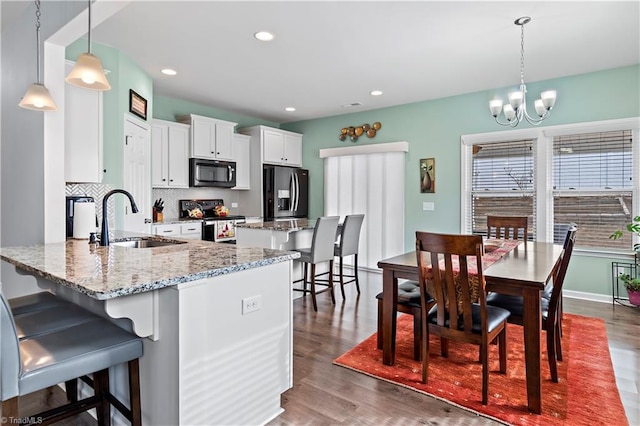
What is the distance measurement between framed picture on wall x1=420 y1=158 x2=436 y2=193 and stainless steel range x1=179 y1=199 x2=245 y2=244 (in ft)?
8.98

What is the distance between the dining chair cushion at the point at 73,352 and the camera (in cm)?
127

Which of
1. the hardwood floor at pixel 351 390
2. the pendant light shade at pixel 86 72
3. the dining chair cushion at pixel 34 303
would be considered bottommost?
the hardwood floor at pixel 351 390

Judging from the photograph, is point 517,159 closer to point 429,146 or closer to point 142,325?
point 429,146

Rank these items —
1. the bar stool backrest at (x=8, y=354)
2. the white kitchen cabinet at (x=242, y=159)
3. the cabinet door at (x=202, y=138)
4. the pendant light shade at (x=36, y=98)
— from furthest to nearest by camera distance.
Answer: the white kitchen cabinet at (x=242, y=159), the cabinet door at (x=202, y=138), the pendant light shade at (x=36, y=98), the bar stool backrest at (x=8, y=354)

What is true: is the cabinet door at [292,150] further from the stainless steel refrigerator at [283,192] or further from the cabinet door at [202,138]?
the cabinet door at [202,138]

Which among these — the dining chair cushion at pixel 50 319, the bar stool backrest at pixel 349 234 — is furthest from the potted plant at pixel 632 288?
the dining chair cushion at pixel 50 319

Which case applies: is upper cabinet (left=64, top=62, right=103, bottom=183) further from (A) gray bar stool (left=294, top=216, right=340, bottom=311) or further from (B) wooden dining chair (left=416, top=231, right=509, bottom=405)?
(B) wooden dining chair (left=416, top=231, right=509, bottom=405)

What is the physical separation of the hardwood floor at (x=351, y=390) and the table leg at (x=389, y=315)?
0.79 feet

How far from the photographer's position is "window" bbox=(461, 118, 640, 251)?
402 cm

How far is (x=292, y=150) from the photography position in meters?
6.39

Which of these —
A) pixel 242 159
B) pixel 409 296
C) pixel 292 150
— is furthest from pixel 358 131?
pixel 409 296

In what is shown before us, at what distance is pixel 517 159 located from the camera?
4.62 m

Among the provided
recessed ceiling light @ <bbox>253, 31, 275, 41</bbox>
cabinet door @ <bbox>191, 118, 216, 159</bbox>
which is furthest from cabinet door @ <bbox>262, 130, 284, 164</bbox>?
recessed ceiling light @ <bbox>253, 31, 275, 41</bbox>

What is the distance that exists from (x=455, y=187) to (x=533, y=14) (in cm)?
254
